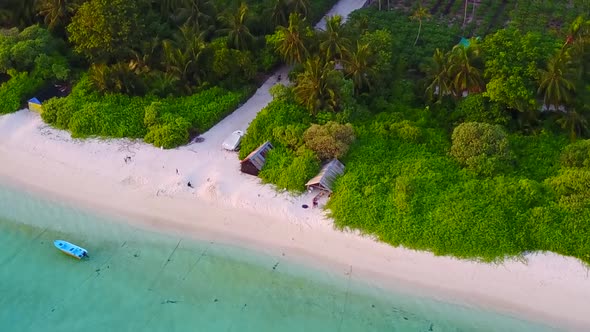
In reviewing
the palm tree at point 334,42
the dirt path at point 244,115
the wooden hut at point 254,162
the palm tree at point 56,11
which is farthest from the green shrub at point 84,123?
the palm tree at point 334,42

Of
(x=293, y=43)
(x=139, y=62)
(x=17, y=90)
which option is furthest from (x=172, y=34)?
(x=17, y=90)

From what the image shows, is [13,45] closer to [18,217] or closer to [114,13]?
[114,13]

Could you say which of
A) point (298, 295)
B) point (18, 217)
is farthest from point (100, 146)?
point (298, 295)

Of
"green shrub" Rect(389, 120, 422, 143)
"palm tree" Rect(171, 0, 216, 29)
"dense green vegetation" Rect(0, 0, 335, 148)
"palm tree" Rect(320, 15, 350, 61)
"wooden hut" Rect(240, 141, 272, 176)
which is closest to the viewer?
"wooden hut" Rect(240, 141, 272, 176)

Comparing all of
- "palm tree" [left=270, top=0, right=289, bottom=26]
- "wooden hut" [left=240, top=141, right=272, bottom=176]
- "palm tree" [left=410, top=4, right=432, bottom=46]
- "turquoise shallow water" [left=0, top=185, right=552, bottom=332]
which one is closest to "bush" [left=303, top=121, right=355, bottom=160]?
"wooden hut" [left=240, top=141, right=272, bottom=176]

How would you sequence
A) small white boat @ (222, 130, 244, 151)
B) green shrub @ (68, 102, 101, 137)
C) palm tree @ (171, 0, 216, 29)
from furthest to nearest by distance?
palm tree @ (171, 0, 216, 29) < green shrub @ (68, 102, 101, 137) < small white boat @ (222, 130, 244, 151)

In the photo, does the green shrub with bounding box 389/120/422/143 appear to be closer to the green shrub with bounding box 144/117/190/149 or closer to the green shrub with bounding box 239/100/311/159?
the green shrub with bounding box 239/100/311/159
